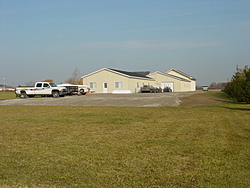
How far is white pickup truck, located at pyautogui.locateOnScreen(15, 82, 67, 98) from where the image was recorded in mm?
31328

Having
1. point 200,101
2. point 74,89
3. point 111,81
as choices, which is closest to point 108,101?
point 200,101

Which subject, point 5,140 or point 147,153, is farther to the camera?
point 5,140

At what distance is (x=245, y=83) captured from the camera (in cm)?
2192

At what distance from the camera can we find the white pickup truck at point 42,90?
31.3m

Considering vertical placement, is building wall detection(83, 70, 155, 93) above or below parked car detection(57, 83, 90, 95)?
above

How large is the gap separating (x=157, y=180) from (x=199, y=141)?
132 inches

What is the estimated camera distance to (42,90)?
103 feet

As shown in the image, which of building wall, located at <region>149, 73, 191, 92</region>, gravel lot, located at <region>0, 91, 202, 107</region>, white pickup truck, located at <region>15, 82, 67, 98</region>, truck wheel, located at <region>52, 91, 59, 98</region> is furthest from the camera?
building wall, located at <region>149, 73, 191, 92</region>

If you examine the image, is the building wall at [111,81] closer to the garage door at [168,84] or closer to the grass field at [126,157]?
the garage door at [168,84]

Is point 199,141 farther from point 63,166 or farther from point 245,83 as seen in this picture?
point 245,83

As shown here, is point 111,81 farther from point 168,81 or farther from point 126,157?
point 126,157

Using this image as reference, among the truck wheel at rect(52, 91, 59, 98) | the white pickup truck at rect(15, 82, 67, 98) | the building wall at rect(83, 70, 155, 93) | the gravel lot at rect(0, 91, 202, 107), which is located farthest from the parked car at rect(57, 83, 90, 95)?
the building wall at rect(83, 70, 155, 93)

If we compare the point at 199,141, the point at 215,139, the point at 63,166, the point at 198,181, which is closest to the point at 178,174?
the point at 198,181

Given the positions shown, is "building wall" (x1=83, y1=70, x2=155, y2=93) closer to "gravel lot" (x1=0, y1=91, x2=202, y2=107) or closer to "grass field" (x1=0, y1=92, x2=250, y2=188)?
"gravel lot" (x1=0, y1=91, x2=202, y2=107)
